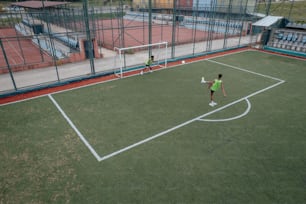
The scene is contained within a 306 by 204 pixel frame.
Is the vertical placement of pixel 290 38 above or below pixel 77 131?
above

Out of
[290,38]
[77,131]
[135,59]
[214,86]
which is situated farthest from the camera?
[290,38]

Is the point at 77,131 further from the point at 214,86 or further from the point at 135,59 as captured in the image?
the point at 135,59

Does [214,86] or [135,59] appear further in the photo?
[135,59]

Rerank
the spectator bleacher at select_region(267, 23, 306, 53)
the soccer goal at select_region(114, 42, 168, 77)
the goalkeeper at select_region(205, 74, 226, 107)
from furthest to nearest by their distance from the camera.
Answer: the spectator bleacher at select_region(267, 23, 306, 53) → the soccer goal at select_region(114, 42, 168, 77) → the goalkeeper at select_region(205, 74, 226, 107)

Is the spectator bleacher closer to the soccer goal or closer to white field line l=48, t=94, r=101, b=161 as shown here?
the soccer goal

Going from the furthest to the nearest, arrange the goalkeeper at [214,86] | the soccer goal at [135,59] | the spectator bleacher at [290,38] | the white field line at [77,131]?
1. the spectator bleacher at [290,38]
2. the soccer goal at [135,59]
3. the goalkeeper at [214,86]
4. the white field line at [77,131]

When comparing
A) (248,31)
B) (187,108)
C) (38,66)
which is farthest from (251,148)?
(248,31)

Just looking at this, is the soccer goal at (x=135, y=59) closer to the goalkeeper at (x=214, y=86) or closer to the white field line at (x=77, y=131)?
the white field line at (x=77, y=131)

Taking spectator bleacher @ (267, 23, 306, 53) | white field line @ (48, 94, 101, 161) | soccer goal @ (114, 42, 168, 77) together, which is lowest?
white field line @ (48, 94, 101, 161)

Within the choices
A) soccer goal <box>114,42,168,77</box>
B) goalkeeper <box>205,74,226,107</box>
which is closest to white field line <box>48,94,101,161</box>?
soccer goal <box>114,42,168,77</box>

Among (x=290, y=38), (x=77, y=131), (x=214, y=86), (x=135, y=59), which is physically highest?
(x=290, y=38)

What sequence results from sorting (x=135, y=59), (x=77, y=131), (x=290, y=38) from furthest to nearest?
(x=290, y=38), (x=135, y=59), (x=77, y=131)

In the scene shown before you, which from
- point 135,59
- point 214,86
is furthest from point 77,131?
point 135,59

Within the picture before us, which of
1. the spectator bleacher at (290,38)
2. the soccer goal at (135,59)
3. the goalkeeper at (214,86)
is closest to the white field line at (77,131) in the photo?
the soccer goal at (135,59)
